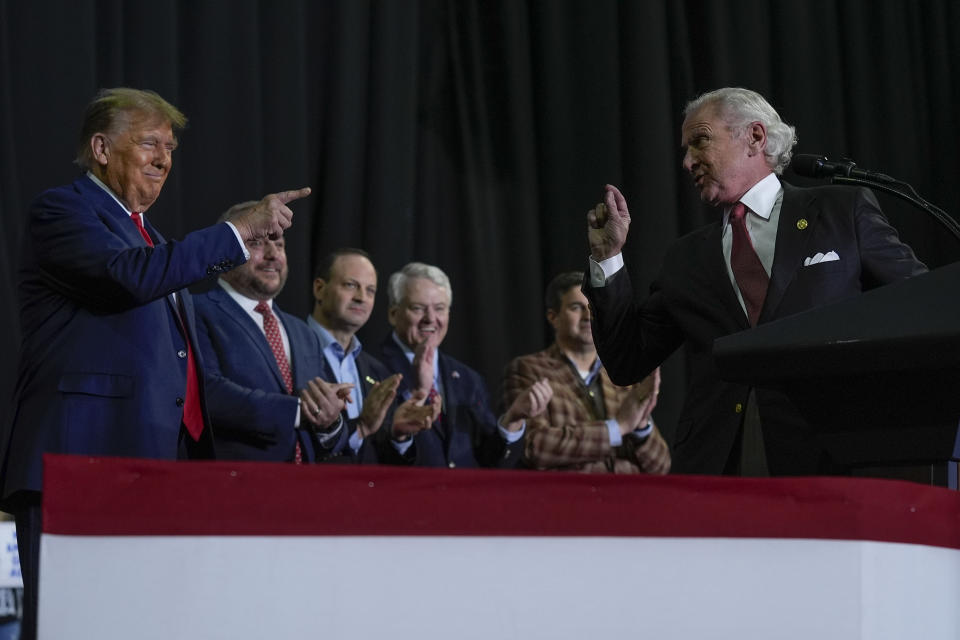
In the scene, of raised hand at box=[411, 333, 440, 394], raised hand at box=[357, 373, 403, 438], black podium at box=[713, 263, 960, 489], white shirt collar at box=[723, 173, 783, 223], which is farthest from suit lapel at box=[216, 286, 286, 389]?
black podium at box=[713, 263, 960, 489]

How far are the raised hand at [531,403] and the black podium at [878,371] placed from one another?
226 cm

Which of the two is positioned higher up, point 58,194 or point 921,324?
point 58,194

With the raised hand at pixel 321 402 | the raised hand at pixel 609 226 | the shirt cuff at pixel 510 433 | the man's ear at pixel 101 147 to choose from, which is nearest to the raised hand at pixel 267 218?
the man's ear at pixel 101 147

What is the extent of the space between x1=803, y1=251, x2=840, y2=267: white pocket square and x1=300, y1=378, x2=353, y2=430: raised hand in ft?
3.85

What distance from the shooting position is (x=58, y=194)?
2.16 meters

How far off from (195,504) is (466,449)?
2.68 metres

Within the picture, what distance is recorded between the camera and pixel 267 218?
7.17 feet

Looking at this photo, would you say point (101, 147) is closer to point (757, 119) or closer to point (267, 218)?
point (267, 218)

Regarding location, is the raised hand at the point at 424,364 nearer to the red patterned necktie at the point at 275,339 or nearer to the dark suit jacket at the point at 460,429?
the dark suit jacket at the point at 460,429

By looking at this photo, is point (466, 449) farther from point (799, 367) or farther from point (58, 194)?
point (799, 367)

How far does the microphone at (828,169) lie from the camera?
1933mm

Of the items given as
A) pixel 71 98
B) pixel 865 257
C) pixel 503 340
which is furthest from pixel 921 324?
pixel 503 340

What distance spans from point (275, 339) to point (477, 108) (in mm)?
1939

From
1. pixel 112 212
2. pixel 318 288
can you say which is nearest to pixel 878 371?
pixel 112 212
